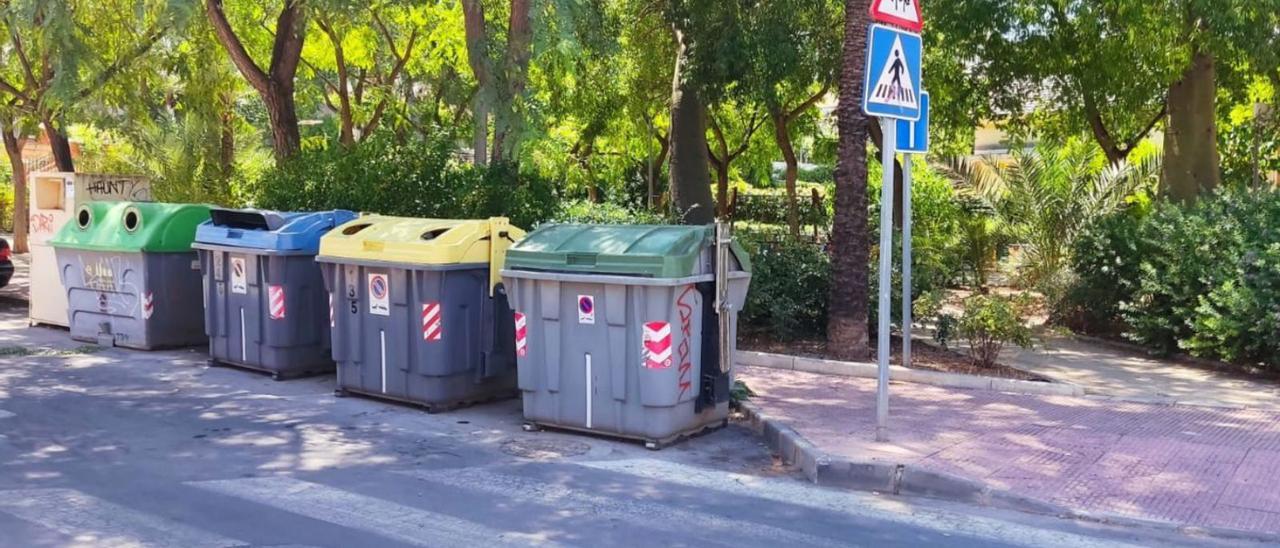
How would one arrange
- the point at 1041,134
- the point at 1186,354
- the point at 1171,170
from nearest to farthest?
the point at 1186,354 < the point at 1171,170 < the point at 1041,134

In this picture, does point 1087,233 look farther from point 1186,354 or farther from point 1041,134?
point 1041,134

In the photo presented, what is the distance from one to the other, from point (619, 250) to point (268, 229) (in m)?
4.46

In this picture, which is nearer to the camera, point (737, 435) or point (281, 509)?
point (281, 509)

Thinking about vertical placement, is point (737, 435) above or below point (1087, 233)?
below

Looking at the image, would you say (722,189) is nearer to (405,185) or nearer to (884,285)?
(405,185)

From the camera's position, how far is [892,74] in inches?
298

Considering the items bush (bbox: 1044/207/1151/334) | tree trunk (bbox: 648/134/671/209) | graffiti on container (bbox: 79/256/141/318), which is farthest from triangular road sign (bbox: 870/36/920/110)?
tree trunk (bbox: 648/134/671/209)

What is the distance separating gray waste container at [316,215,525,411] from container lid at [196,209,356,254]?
770 millimetres

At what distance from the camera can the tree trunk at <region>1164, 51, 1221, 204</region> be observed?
46.2 ft

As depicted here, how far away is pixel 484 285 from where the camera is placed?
8.91 meters

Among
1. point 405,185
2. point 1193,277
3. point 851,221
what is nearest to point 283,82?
point 405,185

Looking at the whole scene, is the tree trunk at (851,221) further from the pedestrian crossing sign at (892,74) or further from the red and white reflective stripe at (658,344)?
the red and white reflective stripe at (658,344)

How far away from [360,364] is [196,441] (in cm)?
173

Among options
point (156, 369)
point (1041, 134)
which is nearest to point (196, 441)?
point (156, 369)
